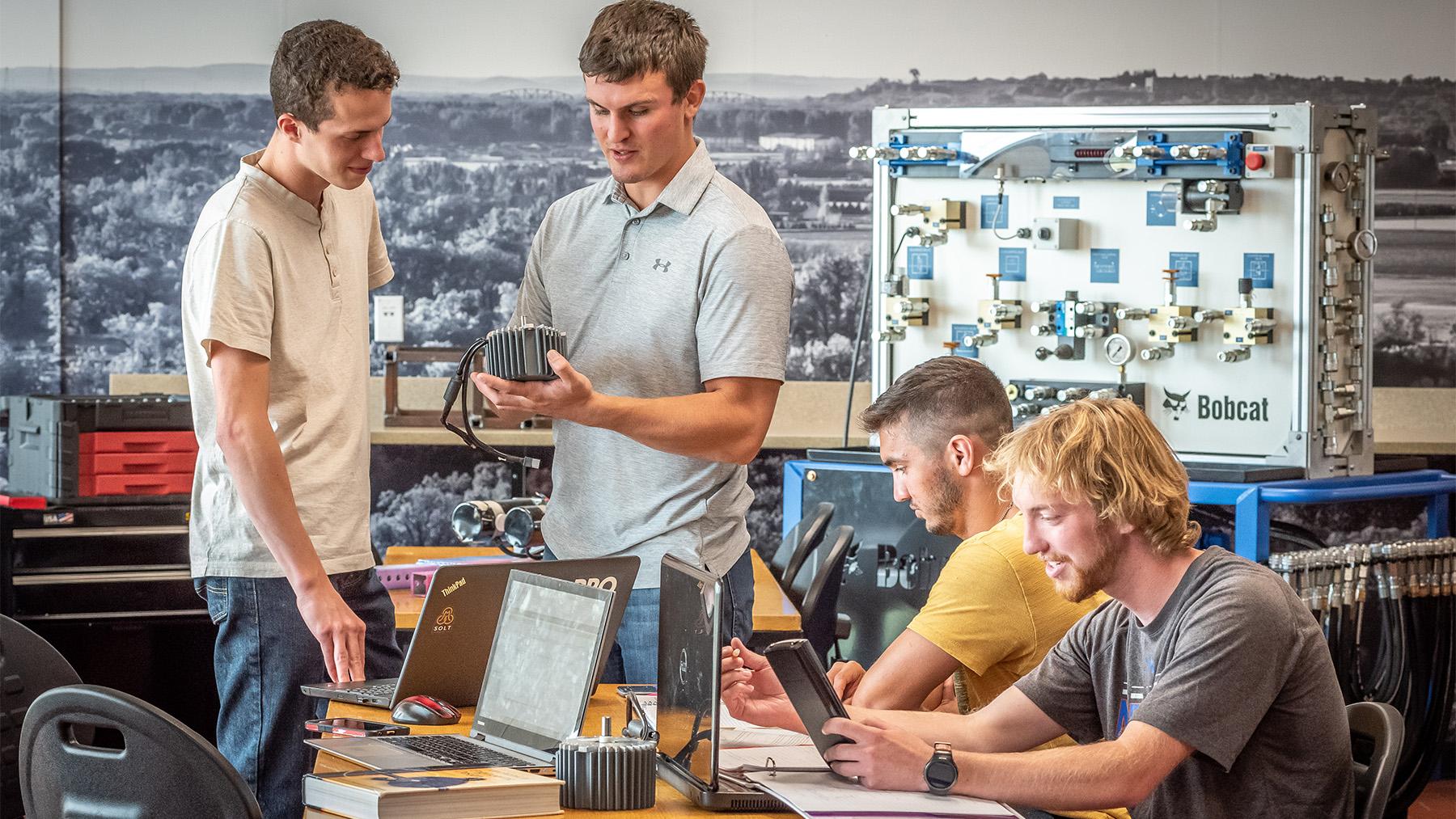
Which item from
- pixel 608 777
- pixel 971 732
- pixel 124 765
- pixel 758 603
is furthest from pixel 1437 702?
pixel 124 765

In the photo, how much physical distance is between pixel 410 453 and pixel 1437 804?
13.0ft

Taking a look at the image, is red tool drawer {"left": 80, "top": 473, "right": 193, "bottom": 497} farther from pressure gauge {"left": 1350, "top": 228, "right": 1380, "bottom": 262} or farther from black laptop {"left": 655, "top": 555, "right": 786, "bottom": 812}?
pressure gauge {"left": 1350, "top": 228, "right": 1380, "bottom": 262}

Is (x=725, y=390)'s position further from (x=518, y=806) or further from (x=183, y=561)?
(x=183, y=561)

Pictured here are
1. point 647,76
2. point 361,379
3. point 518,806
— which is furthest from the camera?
point 361,379

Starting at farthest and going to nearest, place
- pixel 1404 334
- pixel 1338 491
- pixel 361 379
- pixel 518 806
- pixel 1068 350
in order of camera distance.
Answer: pixel 1404 334, pixel 1068 350, pixel 1338 491, pixel 361 379, pixel 518 806

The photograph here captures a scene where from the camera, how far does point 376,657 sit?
8.84 ft

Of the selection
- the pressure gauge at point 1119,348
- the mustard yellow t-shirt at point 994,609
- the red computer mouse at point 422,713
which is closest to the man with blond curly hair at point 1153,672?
the mustard yellow t-shirt at point 994,609

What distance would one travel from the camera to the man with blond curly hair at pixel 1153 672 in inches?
70.4

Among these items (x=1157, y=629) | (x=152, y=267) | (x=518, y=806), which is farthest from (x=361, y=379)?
(x=152, y=267)

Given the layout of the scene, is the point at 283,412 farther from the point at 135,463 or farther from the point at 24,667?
the point at 135,463

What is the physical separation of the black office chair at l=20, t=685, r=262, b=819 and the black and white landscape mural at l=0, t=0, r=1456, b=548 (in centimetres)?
391

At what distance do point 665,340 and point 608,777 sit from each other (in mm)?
847

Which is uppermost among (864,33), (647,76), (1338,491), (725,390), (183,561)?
(864,33)

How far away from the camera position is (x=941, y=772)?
1779 mm
